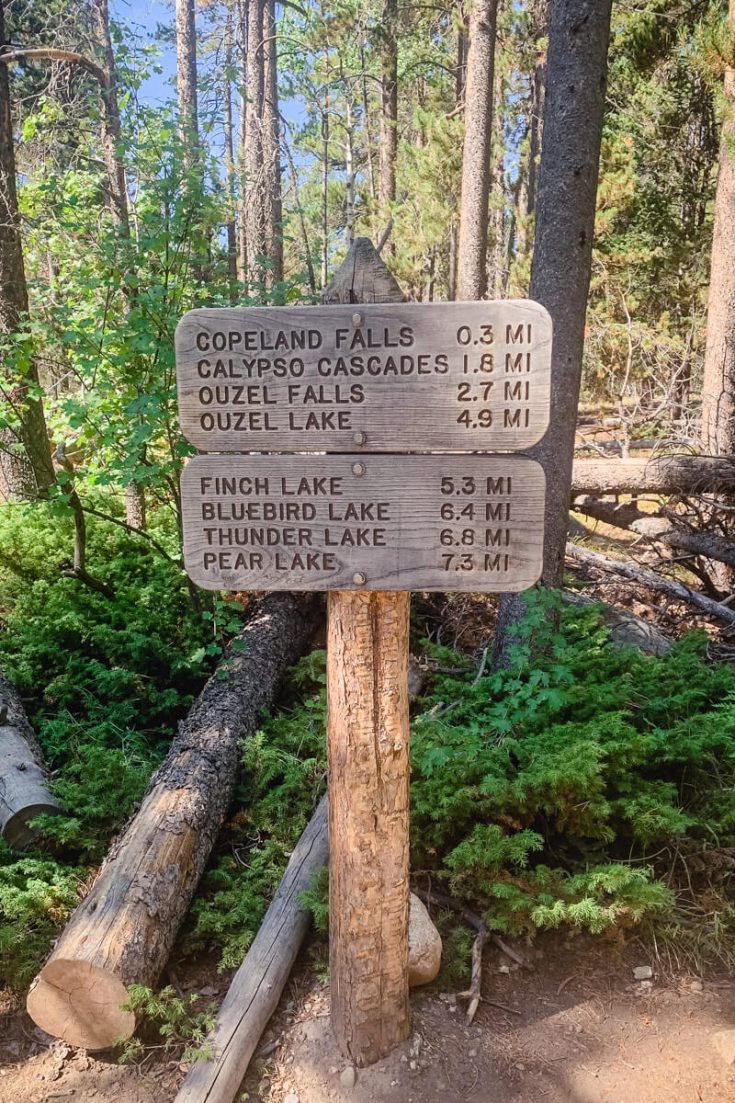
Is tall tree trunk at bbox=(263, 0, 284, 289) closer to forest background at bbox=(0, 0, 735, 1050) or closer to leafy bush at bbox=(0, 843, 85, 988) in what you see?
forest background at bbox=(0, 0, 735, 1050)

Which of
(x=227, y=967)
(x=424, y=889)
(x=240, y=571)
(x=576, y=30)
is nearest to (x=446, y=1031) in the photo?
(x=424, y=889)

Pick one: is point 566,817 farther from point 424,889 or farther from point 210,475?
point 210,475

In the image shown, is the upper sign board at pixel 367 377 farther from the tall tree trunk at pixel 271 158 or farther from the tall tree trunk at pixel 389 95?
the tall tree trunk at pixel 389 95

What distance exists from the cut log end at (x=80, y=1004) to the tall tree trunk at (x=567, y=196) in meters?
3.43

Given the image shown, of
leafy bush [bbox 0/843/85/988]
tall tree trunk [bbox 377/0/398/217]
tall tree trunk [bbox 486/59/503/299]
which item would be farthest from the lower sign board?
tall tree trunk [bbox 377/0/398/217]

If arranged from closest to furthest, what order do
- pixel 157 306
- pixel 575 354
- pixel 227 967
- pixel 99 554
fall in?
pixel 227 967 < pixel 575 354 < pixel 157 306 < pixel 99 554

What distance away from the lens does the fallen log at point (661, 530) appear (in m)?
6.15

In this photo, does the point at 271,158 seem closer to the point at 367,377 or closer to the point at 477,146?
the point at 477,146

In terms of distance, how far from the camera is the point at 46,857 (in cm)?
348

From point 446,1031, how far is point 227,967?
944mm

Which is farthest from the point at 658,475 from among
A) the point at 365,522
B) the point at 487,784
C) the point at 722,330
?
the point at 365,522

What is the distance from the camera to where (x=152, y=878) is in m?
3.07

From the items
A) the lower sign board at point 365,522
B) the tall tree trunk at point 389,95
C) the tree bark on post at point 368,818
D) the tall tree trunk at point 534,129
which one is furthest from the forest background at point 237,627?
the tall tree trunk at point 389,95

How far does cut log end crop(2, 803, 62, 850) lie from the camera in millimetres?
3588
